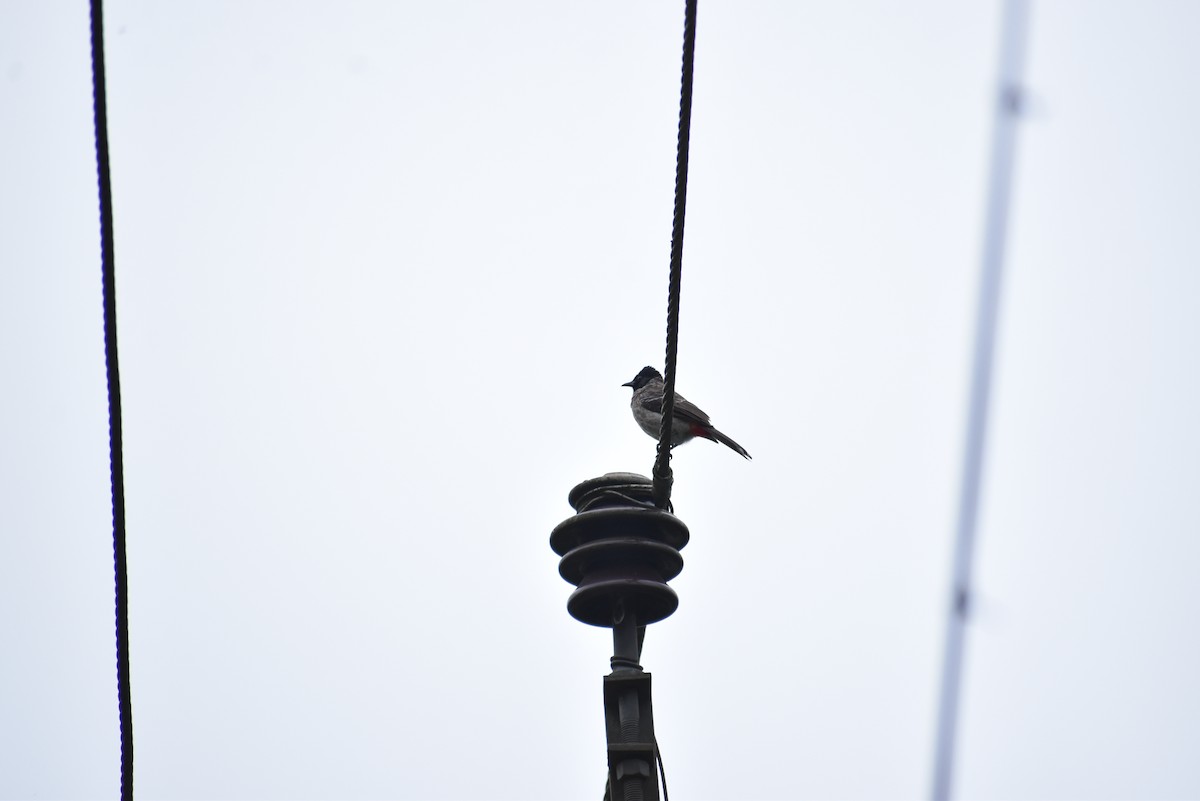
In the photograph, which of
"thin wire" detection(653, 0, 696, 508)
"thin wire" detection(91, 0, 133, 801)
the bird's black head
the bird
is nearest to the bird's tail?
the bird

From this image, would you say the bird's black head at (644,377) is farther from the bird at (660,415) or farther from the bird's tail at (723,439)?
the bird's tail at (723,439)

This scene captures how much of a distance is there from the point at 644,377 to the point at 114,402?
8425 millimetres

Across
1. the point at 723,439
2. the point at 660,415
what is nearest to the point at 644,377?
the point at 660,415

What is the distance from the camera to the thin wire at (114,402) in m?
3.28

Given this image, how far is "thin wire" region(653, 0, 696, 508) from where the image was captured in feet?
13.1

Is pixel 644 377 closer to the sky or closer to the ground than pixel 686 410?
closer to the sky

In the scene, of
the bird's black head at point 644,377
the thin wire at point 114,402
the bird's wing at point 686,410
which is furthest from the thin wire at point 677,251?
the bird's black head at point 644,377

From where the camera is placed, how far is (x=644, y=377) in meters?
11.9

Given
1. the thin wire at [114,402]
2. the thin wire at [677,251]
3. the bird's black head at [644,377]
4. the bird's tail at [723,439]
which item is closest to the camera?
the thin wire at [114,402]

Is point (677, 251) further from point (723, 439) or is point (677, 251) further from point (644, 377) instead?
point (644, 377)

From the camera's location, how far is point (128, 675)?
156 inches

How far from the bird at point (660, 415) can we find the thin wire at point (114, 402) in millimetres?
5756

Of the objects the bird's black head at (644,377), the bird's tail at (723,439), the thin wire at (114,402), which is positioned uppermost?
the bird's black head at (644,377)

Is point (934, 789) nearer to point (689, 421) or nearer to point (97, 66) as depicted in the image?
point (97, 66)
